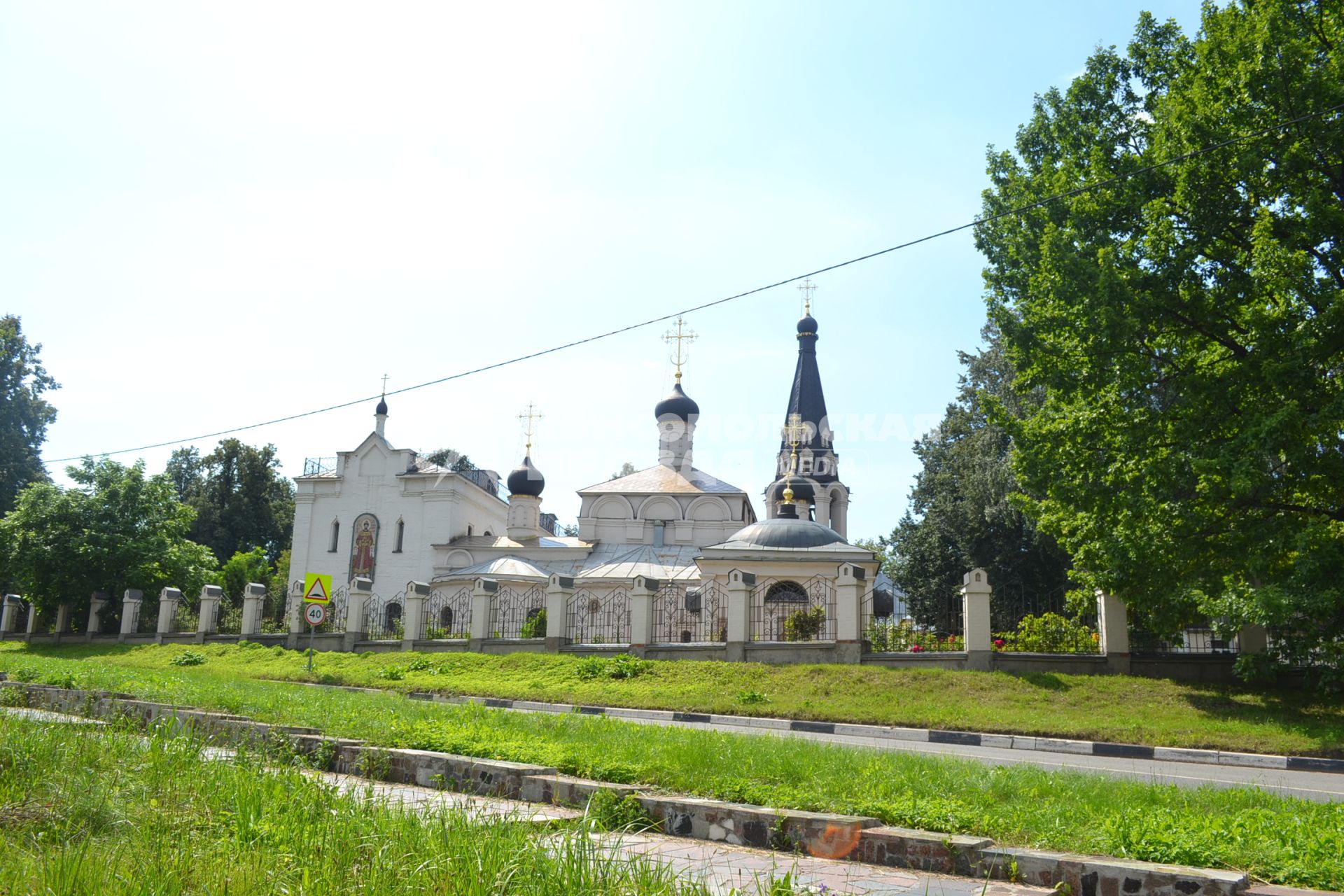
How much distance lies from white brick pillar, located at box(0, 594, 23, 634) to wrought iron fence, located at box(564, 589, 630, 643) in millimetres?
20927

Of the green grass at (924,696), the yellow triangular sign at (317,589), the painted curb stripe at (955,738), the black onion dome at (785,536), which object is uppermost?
the black onion dome at (785,536)

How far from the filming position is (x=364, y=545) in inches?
1679

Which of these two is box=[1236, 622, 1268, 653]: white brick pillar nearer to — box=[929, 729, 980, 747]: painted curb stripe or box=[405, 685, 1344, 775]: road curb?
box=[405, 685, 1344, 775]: road curb

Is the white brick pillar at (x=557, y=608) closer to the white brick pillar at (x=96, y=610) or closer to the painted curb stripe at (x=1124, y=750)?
the painted curb stripe at (x=1124, y=750)

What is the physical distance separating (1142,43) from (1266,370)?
8.62 metres

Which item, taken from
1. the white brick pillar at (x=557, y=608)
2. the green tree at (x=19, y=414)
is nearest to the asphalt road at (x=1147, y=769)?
the white brick pillar at (x=557, y=608)

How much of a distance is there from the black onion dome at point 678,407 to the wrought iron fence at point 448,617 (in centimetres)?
1678

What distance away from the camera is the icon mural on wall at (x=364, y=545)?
4241cm

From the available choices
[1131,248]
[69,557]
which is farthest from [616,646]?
[69,557]

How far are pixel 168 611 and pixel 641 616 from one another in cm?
1641

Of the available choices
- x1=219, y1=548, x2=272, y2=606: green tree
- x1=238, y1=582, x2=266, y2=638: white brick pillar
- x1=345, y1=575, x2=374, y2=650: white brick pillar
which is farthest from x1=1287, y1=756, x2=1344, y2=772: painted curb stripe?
x1=219, y1=548, x2=272, y2=606: green tree

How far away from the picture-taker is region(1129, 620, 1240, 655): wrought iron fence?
16.7 meters

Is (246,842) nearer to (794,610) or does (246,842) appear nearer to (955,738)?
(955,738)

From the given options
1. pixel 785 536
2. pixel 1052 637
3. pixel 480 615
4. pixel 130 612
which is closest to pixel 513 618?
pixel 480 615
